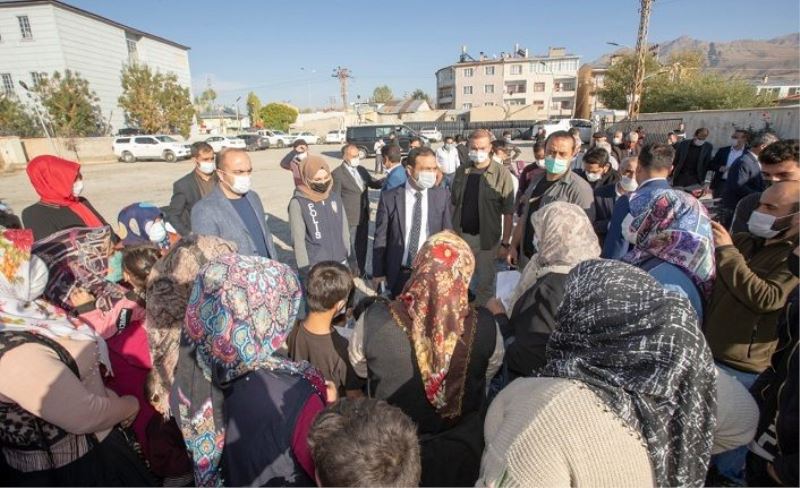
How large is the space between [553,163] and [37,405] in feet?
13.5

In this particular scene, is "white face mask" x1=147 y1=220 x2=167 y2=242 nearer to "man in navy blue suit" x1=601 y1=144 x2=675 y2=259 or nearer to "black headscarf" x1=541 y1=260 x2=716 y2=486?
"black headscarf" x1=541 y1=260 x2=716 y2=486

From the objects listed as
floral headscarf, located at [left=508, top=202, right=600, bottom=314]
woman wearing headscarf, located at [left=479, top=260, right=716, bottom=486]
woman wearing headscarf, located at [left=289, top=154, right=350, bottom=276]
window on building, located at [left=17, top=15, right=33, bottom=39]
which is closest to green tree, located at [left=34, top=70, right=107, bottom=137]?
window on building, located at [left=17, top=15, right=33, bottom=39]

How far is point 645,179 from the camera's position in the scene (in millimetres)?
3348

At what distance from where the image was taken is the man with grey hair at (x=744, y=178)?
17.4ft

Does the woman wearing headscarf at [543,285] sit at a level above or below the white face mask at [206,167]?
below

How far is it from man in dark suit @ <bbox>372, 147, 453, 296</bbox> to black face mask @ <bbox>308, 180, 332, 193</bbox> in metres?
0.52

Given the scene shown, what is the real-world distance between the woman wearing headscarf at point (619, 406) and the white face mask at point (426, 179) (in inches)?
97.5

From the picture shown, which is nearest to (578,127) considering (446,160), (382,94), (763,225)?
(446,160)

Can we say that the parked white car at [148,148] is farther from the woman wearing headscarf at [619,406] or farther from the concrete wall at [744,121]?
the concrete wall at [744,121]

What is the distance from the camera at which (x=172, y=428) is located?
5.99 ft

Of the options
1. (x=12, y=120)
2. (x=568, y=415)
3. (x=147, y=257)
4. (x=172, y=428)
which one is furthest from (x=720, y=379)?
(x=12, y=120)

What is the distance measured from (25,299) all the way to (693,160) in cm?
1022

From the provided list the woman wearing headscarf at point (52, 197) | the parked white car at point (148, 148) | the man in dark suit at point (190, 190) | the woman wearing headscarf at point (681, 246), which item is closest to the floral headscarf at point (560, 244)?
the woman wearing headscarf at point (681, 246)

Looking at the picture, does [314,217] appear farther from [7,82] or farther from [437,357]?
[7,82]
